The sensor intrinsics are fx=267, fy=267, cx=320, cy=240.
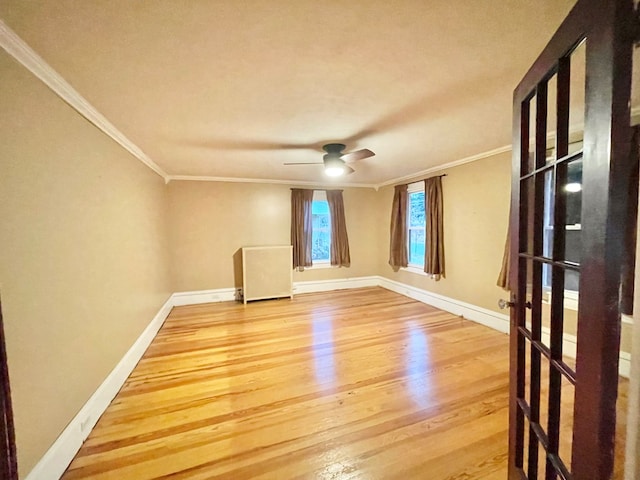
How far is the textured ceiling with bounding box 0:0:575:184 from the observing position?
1.10 meters

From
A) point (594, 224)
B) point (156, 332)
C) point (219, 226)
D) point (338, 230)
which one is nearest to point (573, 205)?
point (594, 224)

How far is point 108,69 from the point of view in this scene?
146 cm

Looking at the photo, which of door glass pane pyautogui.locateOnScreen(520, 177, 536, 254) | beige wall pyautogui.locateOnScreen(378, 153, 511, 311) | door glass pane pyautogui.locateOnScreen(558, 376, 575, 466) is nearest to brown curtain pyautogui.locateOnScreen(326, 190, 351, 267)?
beige wall pyautogui.locateOnScreen(378, 153, 511, 311)

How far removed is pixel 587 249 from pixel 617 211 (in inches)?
4.8

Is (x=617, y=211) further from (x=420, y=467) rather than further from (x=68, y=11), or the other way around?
(x=68, y=11)

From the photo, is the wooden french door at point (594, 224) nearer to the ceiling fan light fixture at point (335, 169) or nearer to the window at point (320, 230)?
the ceiling fan light fixture at point (335, 169)

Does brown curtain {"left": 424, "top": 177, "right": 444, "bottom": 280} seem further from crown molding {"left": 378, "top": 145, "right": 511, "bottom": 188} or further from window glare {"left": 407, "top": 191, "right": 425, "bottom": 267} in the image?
window glare {"left": 407, "top": 191, "right": 425, "bottom": 267}

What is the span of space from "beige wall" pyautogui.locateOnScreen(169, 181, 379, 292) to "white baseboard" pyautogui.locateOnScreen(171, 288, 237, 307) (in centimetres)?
9

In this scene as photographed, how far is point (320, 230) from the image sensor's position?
5520 mm

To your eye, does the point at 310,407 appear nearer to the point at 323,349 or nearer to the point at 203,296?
the point at 323,349

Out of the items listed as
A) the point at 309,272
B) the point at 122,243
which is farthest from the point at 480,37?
the point at 309,272

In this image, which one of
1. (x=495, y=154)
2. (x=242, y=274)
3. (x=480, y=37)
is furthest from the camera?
(x=242, y=274)

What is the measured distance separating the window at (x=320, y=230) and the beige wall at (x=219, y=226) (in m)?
0.32

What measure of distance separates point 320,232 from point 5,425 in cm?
479
